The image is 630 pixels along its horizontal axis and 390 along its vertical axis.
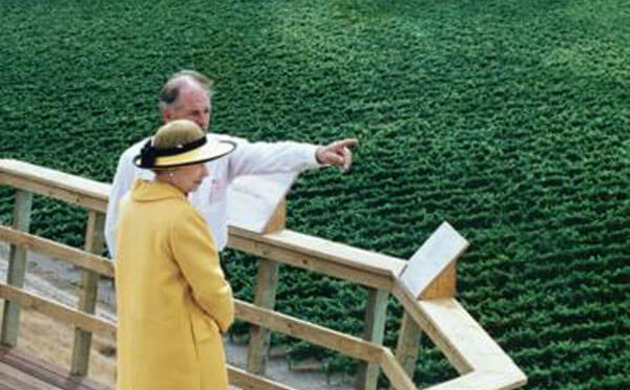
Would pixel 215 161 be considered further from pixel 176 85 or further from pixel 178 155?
pixel 178 155

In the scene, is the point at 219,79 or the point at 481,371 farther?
the point at 219,79

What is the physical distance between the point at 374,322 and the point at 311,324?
0.82 feet

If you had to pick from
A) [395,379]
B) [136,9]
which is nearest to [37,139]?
[136,9]

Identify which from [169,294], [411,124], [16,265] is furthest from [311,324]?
[411,124]

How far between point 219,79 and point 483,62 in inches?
123

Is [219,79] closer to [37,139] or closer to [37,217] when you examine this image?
[37,139]

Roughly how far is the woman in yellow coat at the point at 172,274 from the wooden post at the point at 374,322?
2.37 feet

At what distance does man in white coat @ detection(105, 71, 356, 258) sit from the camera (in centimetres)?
362

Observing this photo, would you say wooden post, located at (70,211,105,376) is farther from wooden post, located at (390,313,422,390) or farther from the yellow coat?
wooden post, located at (390,313,422,390)

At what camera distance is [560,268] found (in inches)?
307

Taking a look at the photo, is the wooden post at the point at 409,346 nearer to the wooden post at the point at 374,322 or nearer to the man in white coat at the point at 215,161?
the wooden post at the point at 374,322

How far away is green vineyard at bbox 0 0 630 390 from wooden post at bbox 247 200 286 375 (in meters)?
2.18

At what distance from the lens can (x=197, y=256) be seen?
3145 mm

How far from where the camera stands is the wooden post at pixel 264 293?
4031 mm
